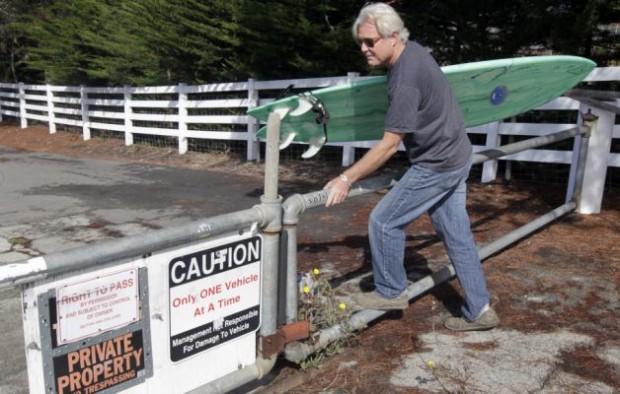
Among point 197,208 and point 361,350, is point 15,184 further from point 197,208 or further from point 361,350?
point 361,350

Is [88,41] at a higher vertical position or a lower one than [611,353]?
higher

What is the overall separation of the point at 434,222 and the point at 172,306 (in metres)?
1.70

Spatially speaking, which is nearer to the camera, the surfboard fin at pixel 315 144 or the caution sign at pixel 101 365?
the caution sign at pixel 101 365

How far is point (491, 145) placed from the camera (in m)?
7.86

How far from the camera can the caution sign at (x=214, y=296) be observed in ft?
7.00

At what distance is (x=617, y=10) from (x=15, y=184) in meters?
8.91

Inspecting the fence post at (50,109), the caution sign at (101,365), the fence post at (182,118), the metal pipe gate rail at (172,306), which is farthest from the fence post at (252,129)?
the fence post at (50,109)

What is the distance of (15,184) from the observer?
897cm

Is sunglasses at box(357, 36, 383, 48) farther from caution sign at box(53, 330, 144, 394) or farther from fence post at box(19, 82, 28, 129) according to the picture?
fence post at box(19, 82, 28, 129)

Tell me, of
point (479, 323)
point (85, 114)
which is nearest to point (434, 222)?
point (479, 323)

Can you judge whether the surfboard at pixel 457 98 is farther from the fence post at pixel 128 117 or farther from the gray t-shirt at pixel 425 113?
the fence post at pixel 128 117

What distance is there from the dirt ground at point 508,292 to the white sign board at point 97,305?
1024mm

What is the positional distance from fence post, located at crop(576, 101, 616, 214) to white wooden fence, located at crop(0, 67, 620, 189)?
3 cm

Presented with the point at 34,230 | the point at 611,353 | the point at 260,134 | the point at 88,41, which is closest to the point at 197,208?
the point at 34,230
